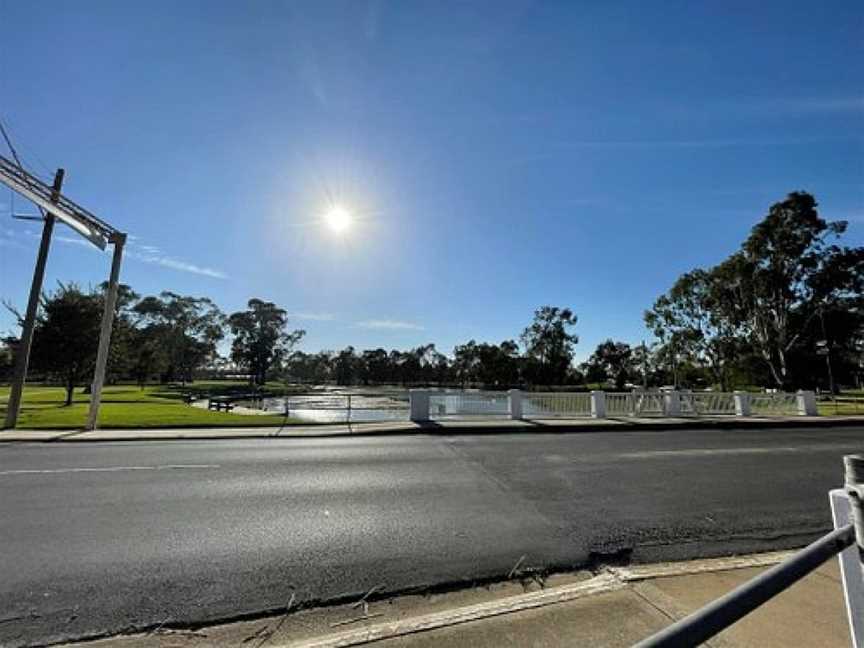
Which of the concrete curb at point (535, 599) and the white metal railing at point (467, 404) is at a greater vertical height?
the white metal railing at point (467, 404)

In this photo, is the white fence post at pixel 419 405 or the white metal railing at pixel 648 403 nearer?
the white fence post at pixel 419 405

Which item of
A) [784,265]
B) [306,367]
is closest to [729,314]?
[784,265]

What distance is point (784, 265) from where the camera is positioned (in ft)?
117

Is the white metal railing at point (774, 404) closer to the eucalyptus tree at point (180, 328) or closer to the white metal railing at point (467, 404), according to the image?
the white metal railing at point (467, 404)

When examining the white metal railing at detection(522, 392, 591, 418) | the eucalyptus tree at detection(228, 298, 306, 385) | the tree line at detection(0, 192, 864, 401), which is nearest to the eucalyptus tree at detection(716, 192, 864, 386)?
the tree line at detection(0, 192, 864, 401)

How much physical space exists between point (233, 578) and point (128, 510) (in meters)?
2.60

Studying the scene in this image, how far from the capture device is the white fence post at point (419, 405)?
14880 millimetres

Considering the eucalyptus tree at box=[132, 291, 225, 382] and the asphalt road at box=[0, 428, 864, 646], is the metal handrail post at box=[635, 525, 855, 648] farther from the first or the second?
the eucalyptus tree at box=[132, 291, 225, 382]

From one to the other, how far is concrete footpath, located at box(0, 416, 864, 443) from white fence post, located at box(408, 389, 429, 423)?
70 cm

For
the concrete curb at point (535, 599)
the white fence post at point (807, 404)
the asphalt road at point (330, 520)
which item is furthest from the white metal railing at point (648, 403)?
the concrete curb at point (535, 599)

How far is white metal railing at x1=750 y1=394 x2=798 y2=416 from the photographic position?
19.7m

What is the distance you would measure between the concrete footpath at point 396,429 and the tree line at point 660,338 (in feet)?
47.3

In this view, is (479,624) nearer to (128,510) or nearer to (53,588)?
(53,588)

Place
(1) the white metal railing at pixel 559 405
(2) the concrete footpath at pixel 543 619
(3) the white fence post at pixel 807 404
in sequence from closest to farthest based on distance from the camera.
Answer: (2) the concrete footpath at pixel 543 619 → (1) the white metal railing at pixel 559 405 → (3) the white fence post at pixel 807 404
